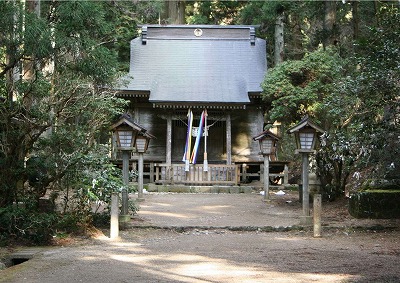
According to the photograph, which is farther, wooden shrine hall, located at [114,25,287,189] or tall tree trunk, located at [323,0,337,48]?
wooden shrine hall, located at [114,25,287,189]

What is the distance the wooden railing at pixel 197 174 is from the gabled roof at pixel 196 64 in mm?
2674

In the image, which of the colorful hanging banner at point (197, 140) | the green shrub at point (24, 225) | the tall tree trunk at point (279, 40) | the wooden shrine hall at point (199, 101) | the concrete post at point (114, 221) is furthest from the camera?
the tall tree trunk at point (279, 40)

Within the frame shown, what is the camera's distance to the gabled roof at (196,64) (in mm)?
22797

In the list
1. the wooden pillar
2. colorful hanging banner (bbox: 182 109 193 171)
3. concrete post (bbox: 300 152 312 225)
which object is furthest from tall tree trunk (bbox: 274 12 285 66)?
concrete post (bbox: 300 152 312 225)

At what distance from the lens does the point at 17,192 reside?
9.97 metres

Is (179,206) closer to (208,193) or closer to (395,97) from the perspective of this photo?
(208,193)

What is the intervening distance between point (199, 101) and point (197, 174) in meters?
3.04

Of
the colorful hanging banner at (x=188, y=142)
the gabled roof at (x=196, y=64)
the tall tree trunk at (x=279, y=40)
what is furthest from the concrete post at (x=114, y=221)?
the tall tree trunk at (x=279, y=40)

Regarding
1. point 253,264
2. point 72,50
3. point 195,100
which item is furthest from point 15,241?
point 195,100

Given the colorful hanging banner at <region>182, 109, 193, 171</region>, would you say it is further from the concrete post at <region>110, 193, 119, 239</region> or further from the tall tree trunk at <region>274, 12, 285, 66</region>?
the concrete post at <region>110, 193, 119, 239</region>

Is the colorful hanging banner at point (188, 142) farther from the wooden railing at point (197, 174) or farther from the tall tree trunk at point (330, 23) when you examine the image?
the tall tree trunk at point (330, 23)

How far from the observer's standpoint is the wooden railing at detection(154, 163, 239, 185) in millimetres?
21734

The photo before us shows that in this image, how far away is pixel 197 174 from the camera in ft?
71.9

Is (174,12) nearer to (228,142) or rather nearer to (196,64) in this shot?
(196,64)
